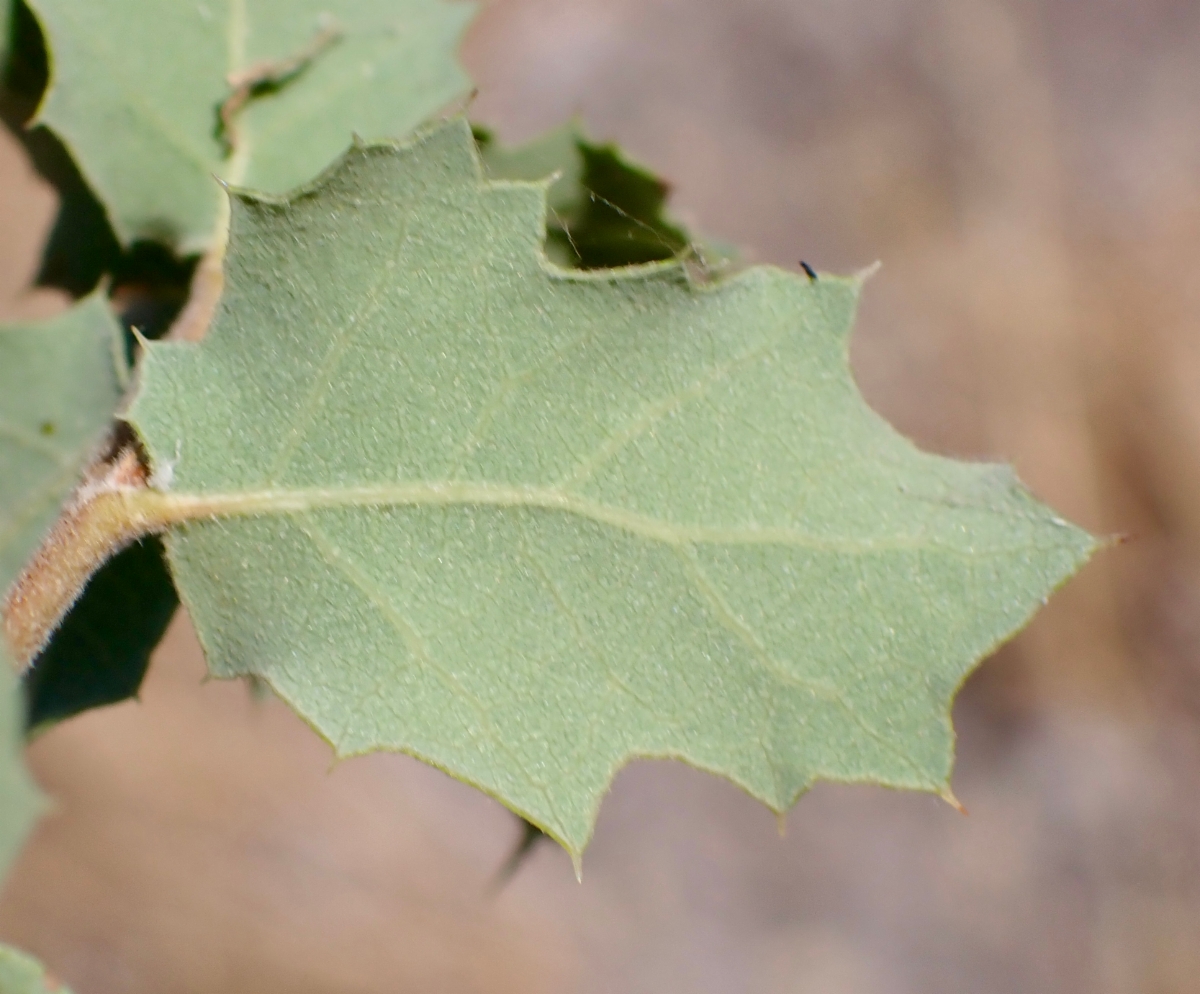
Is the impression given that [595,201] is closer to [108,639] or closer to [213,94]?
[213,94]

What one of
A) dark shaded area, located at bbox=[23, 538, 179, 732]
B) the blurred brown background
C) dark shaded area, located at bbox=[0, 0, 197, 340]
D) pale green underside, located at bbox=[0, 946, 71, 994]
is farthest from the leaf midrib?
the blurred brown background

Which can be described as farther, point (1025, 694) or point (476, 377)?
point (1025, 694)

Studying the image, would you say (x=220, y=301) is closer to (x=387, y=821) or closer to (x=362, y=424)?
(x=362, y=424)

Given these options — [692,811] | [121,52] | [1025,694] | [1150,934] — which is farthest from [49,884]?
[1150,934]

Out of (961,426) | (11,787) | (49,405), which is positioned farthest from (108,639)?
(961,426)

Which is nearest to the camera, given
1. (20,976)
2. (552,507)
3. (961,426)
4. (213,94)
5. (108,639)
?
(20,976)

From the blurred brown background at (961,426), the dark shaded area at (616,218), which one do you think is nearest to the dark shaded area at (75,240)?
the dark shaded area at (616,218)
